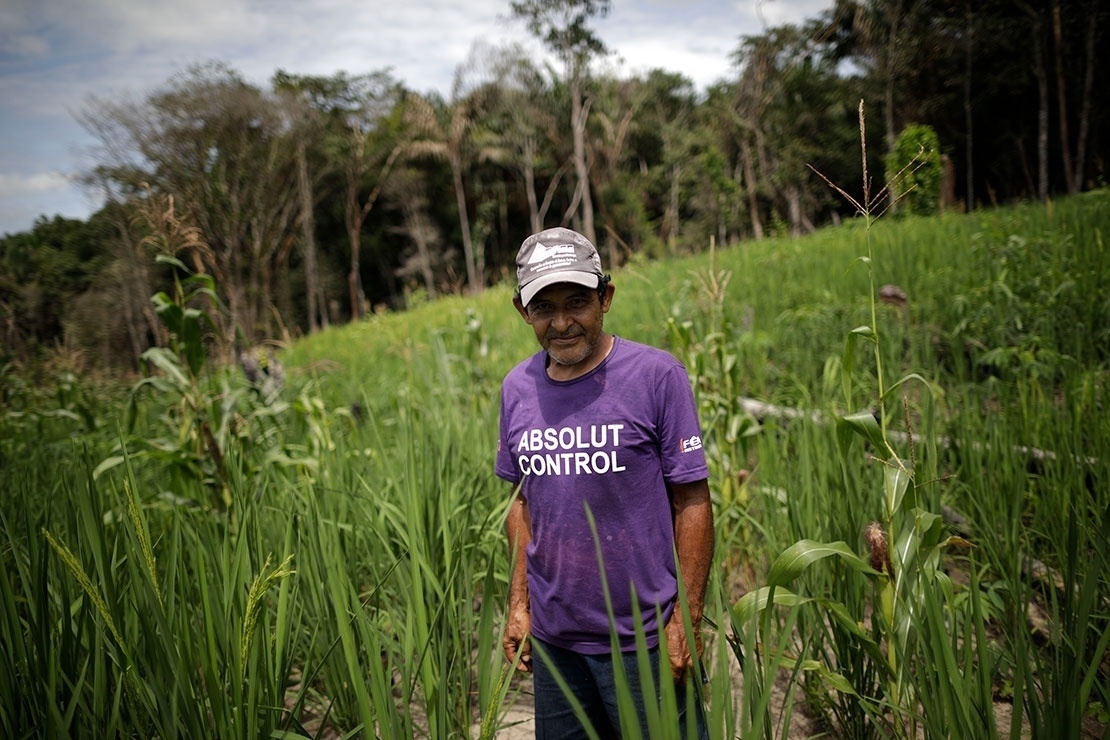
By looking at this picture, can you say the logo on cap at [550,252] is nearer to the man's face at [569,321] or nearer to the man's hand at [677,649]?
the man's face at [569,321]

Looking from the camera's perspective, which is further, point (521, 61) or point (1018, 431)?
point (521, 61)

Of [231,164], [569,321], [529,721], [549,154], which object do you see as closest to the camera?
[569,321]

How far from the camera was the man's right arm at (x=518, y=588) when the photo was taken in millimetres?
1412

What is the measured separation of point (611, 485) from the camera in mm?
1271

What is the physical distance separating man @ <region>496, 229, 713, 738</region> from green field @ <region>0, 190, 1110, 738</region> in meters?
0.17

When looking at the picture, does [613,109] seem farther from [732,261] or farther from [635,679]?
[635,679]

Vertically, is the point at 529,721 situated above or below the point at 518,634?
below

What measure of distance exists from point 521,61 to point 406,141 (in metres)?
5.86

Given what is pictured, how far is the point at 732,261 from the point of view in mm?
8164

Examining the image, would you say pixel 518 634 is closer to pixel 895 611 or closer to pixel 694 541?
pixel 694 541

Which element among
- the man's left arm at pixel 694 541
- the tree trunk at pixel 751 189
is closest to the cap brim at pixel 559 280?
the man's left arm at pixel 694 541

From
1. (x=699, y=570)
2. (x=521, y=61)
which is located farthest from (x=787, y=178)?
(x=699, y=570)

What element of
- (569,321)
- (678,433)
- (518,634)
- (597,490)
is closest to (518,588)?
(518,634)

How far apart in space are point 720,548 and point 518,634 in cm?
69
